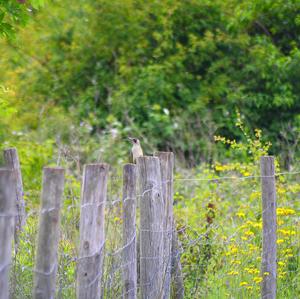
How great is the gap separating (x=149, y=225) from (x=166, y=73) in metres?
9.00

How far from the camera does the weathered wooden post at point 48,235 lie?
3611 mm

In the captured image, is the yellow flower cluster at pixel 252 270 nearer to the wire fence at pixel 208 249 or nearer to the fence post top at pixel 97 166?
the wire fence at pixel 208 249

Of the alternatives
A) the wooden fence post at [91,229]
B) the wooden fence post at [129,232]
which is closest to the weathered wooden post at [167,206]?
the wooden fence post at [129,232]

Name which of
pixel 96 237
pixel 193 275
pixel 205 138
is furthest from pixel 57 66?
pixel 96 237

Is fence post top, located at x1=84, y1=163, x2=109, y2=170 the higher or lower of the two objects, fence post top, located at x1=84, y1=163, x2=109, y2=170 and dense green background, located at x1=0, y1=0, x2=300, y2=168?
the lower

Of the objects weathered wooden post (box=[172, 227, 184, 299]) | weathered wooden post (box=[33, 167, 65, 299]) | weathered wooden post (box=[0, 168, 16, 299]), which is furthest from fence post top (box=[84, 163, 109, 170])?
weathered wooden post (box=[172, 227, 184, 299])

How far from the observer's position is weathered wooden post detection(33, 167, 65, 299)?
11.8 ft

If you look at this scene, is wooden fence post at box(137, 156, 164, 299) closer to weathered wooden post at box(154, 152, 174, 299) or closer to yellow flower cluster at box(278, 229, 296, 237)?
weathered wooden post at box(154, 152, 174, 299)

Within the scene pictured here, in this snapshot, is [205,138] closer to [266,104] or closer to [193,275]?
[266,104]

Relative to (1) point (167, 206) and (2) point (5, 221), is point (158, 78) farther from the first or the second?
(2) point (5, 221)

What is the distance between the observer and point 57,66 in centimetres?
1519

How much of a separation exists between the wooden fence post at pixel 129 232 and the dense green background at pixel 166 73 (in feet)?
25.0

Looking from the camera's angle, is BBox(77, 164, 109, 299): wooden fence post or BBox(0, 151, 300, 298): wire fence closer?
BBox(77, 164, 109, 299): wooden fence post

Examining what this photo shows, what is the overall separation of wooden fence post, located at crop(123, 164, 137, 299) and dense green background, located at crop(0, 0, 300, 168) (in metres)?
7.63
